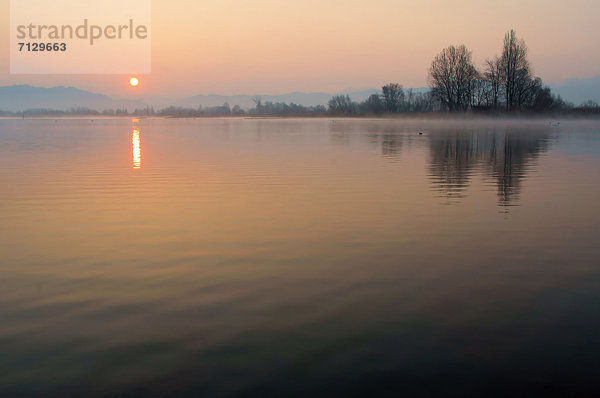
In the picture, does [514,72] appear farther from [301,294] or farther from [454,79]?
[301,294]

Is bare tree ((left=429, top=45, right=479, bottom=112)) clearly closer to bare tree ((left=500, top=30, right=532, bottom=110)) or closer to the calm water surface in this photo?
bare tree ((left=500, top=30, right=532, bottom=110))

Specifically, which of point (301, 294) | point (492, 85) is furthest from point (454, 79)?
point (301, 294)

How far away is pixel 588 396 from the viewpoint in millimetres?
5691

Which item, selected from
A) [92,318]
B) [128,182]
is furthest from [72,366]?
[128,182]

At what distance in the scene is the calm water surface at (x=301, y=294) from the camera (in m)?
6.14

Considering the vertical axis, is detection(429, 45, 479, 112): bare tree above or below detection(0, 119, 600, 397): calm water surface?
above

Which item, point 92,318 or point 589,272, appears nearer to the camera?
point 92,318

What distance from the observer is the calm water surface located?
6.14 metres

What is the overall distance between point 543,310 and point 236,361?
466 centimetres

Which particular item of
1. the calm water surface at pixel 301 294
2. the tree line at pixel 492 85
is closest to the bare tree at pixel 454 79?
the tree line at pixel 492 85

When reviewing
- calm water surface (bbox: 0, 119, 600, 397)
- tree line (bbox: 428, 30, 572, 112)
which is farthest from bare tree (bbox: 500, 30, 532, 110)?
calm water surface (bbox: 0, 119, 600, 397)

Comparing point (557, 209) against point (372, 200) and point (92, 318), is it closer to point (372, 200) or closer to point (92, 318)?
point (372, 200)

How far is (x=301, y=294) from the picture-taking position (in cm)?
878

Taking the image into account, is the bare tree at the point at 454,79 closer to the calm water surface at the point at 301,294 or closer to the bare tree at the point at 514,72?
the bare tree at the point at 514,72
